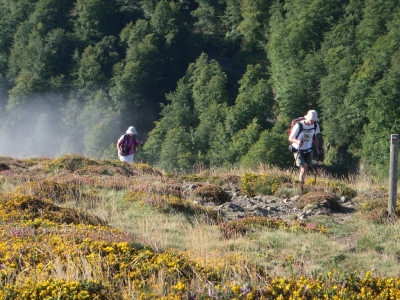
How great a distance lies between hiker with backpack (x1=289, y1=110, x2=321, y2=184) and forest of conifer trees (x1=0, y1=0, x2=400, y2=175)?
41.3 m

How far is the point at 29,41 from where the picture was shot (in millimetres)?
98188

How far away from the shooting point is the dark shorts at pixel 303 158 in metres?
14.1

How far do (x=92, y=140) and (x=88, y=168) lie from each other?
6893 centimetres

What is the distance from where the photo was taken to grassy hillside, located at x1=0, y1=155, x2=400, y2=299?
5.70 m

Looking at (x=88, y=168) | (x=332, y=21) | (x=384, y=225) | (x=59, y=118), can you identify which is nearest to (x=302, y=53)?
(x=332, y=21)

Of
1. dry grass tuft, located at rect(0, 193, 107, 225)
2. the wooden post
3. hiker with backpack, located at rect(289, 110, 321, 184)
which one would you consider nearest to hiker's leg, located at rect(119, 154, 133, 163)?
hiker with backpack, located at rect(289, 110, 321, 184)

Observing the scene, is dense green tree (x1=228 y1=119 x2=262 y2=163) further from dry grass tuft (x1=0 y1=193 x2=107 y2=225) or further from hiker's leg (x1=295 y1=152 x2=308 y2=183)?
dry grass tuft (x1=0 y1=193 x2=107 y2=225)

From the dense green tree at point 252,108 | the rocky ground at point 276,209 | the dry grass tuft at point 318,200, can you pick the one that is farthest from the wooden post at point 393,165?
the dense green tree at point 252,108

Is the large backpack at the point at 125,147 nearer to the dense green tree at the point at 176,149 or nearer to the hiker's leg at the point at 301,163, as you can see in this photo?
the hiker's leg at the point at 301,163

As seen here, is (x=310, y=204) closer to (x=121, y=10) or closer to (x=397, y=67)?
(x=397, y=67)

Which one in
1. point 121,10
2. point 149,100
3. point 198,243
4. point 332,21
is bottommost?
point 198,243

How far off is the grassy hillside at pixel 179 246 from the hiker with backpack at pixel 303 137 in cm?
72

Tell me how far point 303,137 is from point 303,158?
1.73ft

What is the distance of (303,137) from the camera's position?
14.0 meters
